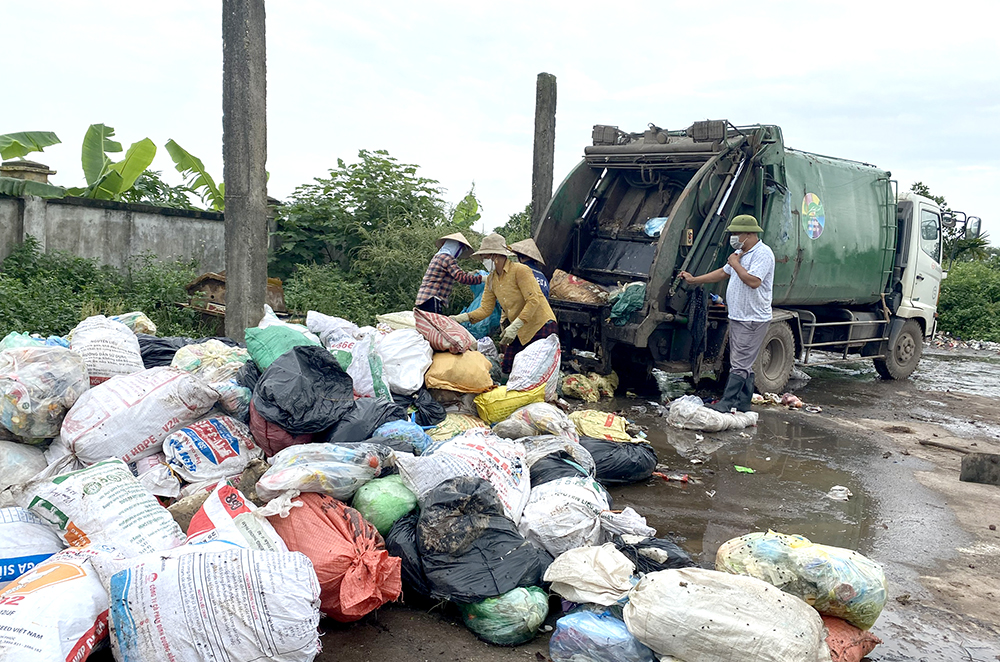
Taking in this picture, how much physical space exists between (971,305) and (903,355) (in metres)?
7.91

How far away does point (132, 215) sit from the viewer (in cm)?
812

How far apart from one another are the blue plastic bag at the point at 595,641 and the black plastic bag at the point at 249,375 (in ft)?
7.07

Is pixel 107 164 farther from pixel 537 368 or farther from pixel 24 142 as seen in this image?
pixel 537 368

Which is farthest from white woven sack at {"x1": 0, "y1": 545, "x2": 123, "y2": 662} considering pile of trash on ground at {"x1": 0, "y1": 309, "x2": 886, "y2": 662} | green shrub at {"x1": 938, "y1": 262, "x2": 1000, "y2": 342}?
green shrub at {"x1": 938, "y1": 262, "x2": 1000, "y2": 342}

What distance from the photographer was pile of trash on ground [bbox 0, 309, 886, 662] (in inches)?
87.7

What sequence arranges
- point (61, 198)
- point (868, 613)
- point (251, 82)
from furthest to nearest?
point (61, 198)
point (251, 82)
point (868, 613)

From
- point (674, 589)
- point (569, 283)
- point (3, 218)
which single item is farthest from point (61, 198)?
point (674, 589)

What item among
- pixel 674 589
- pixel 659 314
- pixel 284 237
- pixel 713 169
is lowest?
pixel 674 589

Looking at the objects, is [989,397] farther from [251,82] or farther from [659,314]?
[251,82]

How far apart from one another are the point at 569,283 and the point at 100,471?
4938mm

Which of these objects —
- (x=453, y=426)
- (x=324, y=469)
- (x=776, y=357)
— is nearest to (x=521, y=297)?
(x=453, y=426)

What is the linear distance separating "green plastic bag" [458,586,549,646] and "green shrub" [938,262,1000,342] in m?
15.5

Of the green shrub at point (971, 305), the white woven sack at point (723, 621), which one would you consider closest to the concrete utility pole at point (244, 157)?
the white woven sack at point (723, 621)

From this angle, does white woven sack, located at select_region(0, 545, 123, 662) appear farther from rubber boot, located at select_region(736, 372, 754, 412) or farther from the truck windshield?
the truck windshield
